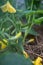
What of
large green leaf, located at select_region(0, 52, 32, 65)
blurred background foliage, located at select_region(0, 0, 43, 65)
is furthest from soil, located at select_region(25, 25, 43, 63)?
large green leaf, located at select_region(0, 52, 32, 65)

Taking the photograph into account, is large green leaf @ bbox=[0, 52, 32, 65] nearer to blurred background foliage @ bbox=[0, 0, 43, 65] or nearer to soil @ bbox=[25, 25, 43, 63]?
blurred background foliage @ bbox=[0, 0, 43, 65]

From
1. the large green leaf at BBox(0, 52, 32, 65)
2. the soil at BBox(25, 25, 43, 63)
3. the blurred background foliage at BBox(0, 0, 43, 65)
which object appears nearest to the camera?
the large green leaf at BBox(0, 52, 32, 65)

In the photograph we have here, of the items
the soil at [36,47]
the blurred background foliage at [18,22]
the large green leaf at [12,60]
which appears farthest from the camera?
the soil at [36,47]

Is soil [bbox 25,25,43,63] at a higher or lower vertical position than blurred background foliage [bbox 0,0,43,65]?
lower

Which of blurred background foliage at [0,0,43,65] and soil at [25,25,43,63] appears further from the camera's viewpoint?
soil at [25,25,43,63]

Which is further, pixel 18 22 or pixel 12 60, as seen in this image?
pixel 18 22

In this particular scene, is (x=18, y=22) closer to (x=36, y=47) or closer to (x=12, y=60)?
(x=36, y=47)

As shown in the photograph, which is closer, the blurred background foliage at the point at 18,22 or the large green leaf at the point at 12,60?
the large green leaf at the point at 12,60

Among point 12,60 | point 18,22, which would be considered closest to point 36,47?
point 18,22

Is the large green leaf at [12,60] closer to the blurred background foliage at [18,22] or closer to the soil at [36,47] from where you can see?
the blurred background foliage at [18,22]

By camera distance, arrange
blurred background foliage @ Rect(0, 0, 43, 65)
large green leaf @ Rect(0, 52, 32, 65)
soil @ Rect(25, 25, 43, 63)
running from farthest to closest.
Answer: soil @ Rect(25, 25, 43, 63) < blurred background foliage @ Rect(0, 0, 43, 65) < large green leaf @ Rect(0, 52, 32, 65)

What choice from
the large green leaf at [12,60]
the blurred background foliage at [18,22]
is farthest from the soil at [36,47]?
the large green leaf at [12,60]

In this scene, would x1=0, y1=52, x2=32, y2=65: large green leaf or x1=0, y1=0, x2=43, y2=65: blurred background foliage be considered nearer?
x1=0, y1=52, x2=32, y2=65: large green leaf
